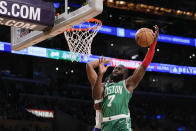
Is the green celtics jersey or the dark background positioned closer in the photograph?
the green celtics jersey

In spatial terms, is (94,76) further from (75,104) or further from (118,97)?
(75,104)

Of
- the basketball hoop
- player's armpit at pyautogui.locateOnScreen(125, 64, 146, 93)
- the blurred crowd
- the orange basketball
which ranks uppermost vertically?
the orange basketball

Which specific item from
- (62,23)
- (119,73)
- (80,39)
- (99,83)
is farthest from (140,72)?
(80,39)

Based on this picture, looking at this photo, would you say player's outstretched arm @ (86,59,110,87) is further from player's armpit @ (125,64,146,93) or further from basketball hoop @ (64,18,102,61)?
basketball hoop @ (64,18,102,61)

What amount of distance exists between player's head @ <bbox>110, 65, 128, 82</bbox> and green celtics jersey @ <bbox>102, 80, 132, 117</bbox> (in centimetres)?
9

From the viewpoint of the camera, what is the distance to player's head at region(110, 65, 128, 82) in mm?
3814

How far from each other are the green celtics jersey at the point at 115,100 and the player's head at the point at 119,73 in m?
0.09

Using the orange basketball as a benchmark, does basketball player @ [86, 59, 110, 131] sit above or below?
below

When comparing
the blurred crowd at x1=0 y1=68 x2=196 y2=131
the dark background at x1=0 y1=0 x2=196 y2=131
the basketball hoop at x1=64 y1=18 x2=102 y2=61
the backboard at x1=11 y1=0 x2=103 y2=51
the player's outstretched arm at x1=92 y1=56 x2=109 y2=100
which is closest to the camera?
the player's outstretched arm at x1=92 y1=56 x2=109 y2=100

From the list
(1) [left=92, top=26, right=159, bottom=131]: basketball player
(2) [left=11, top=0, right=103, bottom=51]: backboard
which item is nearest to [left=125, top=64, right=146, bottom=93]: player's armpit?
(1) [left=92, top=26, right=159, bottom=131]: basketball player

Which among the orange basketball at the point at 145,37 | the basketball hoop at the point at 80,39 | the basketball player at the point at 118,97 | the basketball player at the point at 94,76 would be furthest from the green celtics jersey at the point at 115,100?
the basketball hoop at the point at 80,39

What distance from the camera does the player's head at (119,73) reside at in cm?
381

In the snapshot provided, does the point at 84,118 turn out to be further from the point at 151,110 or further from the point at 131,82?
the point at 131,82

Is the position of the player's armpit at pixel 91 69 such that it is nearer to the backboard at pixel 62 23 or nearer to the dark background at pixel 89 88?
the backboard at pixel 62 23
